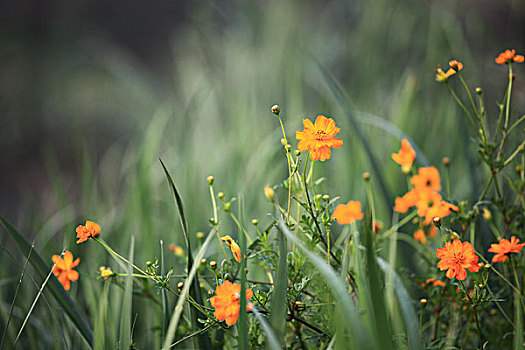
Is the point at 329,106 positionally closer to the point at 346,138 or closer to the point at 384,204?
the point at 346,138

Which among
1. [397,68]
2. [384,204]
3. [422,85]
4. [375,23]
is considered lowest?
[384,204]

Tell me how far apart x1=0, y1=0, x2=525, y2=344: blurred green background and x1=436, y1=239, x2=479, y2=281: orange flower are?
287mm

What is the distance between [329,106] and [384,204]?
446 mm

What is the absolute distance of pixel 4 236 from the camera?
3.22 feet

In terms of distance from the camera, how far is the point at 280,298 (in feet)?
1.51

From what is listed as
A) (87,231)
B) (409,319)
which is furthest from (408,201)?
(87,231)

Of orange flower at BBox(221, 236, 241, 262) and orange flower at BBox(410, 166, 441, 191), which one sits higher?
orange flower at BBox(410, 166, 441, 191)

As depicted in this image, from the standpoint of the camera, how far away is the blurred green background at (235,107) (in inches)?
39.6

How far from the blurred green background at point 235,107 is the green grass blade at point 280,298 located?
339 millimetres

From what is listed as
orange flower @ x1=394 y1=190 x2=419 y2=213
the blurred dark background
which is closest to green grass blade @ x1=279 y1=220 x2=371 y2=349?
orange flower @ x1=394 y1=190 x2=419 y2=213

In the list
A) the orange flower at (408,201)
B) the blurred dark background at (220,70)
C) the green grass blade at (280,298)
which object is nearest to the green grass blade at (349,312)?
the green grass blade at (280,298)

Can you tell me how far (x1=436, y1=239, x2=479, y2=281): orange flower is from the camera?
470 millimetres

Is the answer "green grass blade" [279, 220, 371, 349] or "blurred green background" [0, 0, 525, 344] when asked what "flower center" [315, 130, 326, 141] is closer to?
"green grass blade" [279, 220, 371, 349]

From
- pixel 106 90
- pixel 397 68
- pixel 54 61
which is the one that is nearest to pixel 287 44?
pixel 397 68
